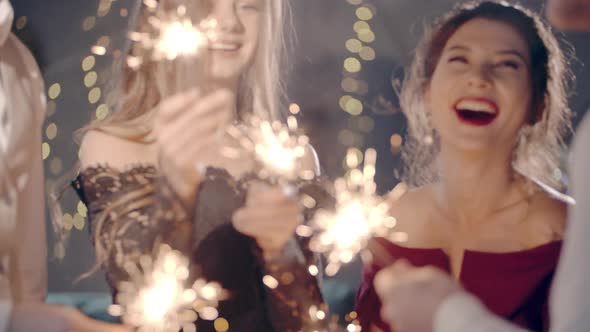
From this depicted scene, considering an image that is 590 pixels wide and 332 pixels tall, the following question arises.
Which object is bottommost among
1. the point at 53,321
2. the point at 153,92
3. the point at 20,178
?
the point at 53,321

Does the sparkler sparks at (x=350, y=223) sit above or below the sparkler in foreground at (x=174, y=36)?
below

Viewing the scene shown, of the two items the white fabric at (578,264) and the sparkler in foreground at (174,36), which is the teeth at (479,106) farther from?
the sparkler in foreground at (174,36)

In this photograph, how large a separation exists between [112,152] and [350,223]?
1.31 ft

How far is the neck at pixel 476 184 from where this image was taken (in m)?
1.16

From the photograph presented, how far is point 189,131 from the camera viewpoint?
1231mm

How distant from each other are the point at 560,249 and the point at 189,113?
615 millimetres

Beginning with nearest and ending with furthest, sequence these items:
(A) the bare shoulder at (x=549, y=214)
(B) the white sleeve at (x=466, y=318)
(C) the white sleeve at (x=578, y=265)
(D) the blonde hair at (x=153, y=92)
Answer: (C) the white sleeve at (x=578, y=265), (B) the white sleeve at (x=466, y=318), (A) the bare shoulder at (x=549, y=214), (D) the blonde hair at (x=153, y=92)

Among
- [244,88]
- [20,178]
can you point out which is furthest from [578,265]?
[20,178]

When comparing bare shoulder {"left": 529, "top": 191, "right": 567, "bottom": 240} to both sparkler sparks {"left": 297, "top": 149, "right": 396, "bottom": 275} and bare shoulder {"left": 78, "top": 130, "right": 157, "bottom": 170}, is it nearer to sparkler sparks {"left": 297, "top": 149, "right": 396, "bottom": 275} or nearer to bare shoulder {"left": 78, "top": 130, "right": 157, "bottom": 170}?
sparkler sparks {"left": 297, "top": 149, "right": 396, "bottom": 275}

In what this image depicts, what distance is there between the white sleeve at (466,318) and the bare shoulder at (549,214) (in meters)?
0.15

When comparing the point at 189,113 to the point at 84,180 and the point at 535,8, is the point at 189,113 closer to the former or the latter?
the point at 84,180

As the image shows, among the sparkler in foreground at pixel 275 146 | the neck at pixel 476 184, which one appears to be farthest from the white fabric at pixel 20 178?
the neck at pixel 476 184

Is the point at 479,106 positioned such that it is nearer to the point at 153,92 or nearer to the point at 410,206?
the point at 410,206

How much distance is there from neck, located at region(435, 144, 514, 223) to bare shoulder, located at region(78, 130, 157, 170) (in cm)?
48
